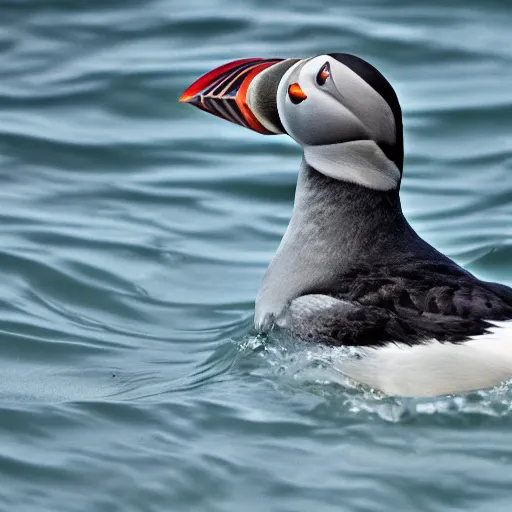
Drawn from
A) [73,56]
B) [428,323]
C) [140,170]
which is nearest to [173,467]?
[428,323]

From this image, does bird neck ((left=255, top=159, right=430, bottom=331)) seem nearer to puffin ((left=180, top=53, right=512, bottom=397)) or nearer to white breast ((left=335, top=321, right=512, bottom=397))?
puffin ((left=180, top=53, right=512, bottom=397))

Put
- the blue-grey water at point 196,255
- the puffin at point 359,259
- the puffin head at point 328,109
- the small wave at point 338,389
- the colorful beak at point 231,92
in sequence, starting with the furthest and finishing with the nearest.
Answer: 1. the colorful beak at point 231,92
2. the puffin head at point 328,109
3. the puffin at point 359,259
4. the small wave at point 338,389
5. the blue-grey water at point 196,255

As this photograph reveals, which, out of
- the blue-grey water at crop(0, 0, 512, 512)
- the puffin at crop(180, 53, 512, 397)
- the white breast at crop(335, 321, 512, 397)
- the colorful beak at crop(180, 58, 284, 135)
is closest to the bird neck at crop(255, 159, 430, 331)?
the puffin at crop(180, 53, 512, 397)

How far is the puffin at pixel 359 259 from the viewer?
18.1ft

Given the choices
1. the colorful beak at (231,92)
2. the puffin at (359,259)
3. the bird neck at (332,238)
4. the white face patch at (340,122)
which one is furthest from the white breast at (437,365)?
the colorful beak at (231,92)

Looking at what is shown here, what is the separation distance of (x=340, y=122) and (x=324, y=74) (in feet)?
0.77

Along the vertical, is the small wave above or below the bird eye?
below

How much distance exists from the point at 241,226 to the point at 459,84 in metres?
3.15

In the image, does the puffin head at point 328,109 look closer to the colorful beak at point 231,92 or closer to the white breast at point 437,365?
the colorful beak at point 231,92

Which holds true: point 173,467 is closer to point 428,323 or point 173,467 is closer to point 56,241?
point 428,323

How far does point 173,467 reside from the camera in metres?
4.88

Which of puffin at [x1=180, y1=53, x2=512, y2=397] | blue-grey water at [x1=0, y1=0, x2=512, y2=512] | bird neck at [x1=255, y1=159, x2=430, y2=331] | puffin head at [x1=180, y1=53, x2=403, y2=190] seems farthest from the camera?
bird neck at [x1=255, y1=159, x2=430, y2=331]

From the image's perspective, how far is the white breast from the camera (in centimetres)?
541

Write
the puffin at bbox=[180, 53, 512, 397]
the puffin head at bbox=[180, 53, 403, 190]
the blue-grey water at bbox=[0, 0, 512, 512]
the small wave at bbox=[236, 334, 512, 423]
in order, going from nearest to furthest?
the blue-grey water at bbox=[0, 0, 512, 512], the small wave at bbox=[236, 334, 512, 423], the puffin at bbox=[180, 53, 512, 397], the puffin head at bbox=[180, 53, 403, 190]
